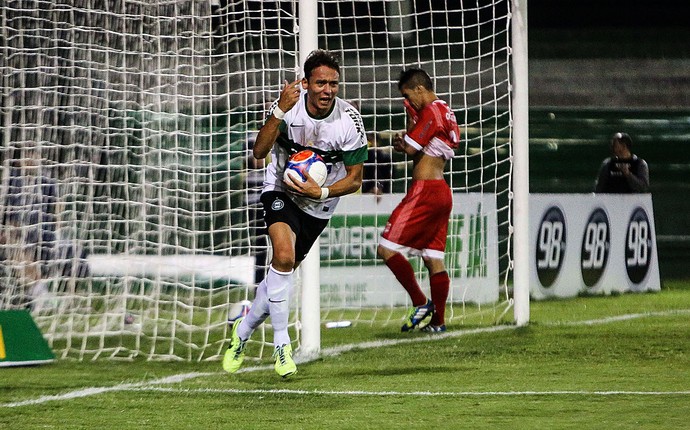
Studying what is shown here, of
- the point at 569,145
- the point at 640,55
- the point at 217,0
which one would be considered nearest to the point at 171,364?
the point at 217,0

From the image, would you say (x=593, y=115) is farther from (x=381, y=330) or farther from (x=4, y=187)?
(x=4, y=187)

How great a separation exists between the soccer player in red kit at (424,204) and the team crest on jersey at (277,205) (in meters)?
2.75

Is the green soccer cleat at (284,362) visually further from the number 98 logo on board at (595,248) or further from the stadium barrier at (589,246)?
the number 98 logo on board at (595,248)

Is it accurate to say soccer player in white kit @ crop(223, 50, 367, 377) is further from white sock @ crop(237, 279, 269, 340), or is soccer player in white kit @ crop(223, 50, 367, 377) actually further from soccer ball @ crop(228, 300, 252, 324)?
soccer ball @ crop(228, 300, 252, 324)

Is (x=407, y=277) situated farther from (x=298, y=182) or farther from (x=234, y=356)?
(x=298, y=182)

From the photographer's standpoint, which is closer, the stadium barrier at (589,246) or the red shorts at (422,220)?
the red shorts at (422,220)

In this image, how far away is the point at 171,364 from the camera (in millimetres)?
7789

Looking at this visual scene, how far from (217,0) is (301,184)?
2388 millimetres

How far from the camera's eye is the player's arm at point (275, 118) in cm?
656

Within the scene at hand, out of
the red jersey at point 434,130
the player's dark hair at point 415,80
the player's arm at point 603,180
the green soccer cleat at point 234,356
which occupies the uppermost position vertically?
the player's dark hair at point 415,80

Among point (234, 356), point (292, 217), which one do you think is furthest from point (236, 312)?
point (292, 217)

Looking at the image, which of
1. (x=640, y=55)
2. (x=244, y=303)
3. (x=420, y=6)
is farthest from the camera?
(x=640, y=55)

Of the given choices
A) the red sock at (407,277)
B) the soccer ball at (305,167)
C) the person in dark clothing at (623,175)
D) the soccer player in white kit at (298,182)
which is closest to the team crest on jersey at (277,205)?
the soccer player in white kit at (298,182)

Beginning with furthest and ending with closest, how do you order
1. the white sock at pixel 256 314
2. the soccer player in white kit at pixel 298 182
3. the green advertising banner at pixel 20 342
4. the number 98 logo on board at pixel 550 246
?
the number 98 logo on board at pixel 550 246, the green advertising banner at pixel 20 342, the white sock at pixel 256 314, the soccer player in white kit at pixel 298 182
